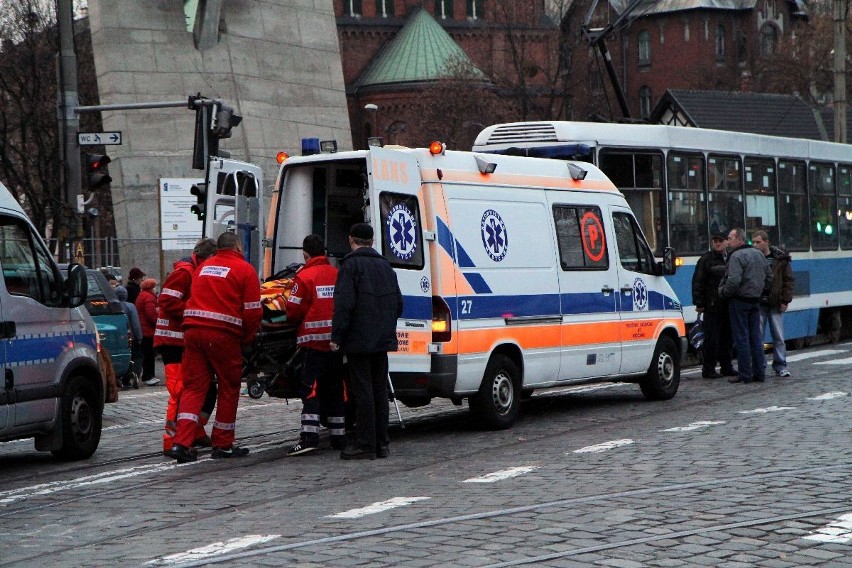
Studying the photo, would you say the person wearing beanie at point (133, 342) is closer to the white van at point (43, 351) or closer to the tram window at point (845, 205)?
the white van at point (43, 351)

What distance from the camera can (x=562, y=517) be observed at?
314 inches

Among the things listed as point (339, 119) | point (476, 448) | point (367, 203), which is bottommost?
point (476, 448)

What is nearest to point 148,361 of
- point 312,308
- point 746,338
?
point 746,338

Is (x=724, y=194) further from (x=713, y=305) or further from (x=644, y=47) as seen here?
(x=644, y=47)

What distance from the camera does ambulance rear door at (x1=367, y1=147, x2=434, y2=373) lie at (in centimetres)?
1168

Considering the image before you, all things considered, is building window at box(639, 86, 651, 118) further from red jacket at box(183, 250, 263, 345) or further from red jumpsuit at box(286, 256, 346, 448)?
red jacket at box(183, 250, 263, 345)

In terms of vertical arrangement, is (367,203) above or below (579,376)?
above

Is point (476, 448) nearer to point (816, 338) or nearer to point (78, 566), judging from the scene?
point (78, 566)

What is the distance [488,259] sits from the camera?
12648 mm

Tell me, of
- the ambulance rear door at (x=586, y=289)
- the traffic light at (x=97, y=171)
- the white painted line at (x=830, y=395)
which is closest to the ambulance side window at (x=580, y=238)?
the ambulance rear door at (x=586, y=289)

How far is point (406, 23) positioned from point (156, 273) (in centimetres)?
5586

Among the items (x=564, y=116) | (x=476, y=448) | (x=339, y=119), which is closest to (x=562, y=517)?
(x=476, y=448)

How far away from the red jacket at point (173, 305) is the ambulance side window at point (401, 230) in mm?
1647

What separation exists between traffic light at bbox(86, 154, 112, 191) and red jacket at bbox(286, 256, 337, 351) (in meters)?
11.3
